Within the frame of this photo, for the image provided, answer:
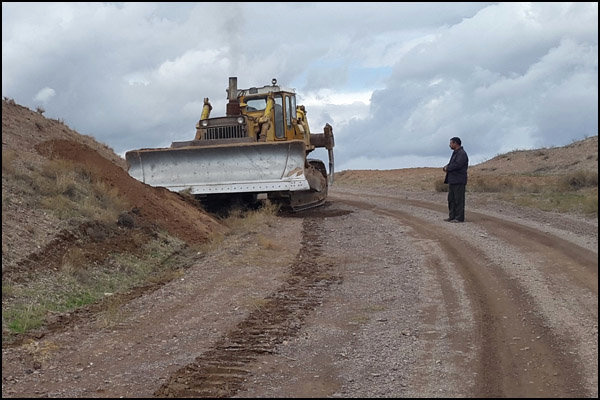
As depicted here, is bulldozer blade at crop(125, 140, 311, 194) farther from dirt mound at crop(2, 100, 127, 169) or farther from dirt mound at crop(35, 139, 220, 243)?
dirt mound at crop(2, 100, 127, 169)

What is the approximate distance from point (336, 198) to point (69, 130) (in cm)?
908

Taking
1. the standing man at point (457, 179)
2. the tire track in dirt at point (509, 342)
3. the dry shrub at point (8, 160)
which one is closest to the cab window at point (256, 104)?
the standing man at point (457, 179)

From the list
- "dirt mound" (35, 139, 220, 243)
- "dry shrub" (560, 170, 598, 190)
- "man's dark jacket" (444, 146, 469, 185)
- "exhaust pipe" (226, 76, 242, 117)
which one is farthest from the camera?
"dry shrub" (560, 170, 598, 190)

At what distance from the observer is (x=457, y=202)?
15898 mm

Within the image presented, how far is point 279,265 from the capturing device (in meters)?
12.0

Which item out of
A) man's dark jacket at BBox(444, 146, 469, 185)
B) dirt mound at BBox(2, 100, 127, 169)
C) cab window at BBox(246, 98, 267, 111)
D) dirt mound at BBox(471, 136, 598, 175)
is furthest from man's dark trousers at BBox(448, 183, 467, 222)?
dirt mound at BBox(471, 136, 598, 175)

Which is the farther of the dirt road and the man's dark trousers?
the man's dark trousers

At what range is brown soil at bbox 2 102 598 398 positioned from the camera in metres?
6.25

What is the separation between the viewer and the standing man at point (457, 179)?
52.0 feet

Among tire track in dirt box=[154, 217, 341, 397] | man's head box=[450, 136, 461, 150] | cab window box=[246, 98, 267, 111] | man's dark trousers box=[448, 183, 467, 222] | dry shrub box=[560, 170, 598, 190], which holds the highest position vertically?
cab window box=[246, 98, 267, 111]

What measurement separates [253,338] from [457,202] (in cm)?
918

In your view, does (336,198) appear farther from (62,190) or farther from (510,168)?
(510,168)

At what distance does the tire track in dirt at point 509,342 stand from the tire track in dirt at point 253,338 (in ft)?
5.90

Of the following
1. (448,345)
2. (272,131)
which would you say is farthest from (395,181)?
(448,345)
